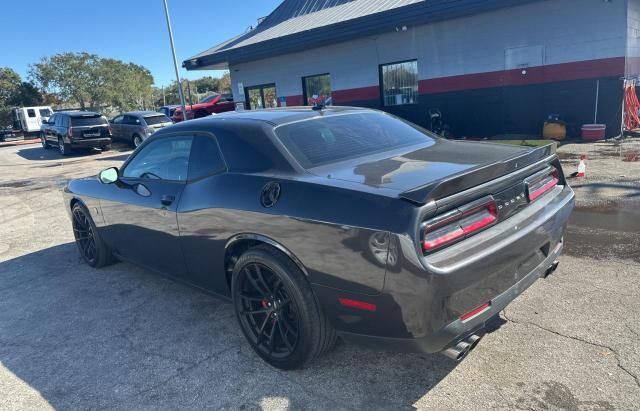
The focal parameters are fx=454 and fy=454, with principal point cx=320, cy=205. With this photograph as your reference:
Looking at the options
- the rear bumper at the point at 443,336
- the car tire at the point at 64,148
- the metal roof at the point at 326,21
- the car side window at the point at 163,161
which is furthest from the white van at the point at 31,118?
the rear bumper at the point at 443,336

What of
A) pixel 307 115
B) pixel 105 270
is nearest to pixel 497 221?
pixel 307 115

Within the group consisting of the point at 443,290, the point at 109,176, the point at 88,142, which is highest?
the point at 109,176

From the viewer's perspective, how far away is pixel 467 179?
7.70 feet

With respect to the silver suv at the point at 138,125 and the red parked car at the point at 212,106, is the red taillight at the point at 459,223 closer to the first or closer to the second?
the silver suv at the point at 138,125

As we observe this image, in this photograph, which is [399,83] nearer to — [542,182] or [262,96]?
[262,96]

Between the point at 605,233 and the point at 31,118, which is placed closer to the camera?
the point at 605,233

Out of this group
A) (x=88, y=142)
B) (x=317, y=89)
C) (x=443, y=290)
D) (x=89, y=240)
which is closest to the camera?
(x=443, y=290)

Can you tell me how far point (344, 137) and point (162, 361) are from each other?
2005mm

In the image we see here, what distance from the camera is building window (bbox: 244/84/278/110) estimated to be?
19.1 meters

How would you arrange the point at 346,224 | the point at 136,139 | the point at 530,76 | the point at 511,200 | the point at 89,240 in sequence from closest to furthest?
1. the point at 346,224
2. the point at 511,200
3. the point at 89,240
4. the point at 530,76
5. the point at 136,139

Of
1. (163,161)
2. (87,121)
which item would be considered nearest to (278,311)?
(163,161)

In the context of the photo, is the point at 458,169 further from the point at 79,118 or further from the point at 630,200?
the point at 79,118

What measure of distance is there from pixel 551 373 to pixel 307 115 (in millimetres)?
2342

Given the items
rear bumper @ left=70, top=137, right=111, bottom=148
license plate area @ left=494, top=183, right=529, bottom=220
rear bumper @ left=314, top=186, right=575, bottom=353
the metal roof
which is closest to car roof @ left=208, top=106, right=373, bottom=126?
rear bumper @ left=314, top=186, right=575, bottom=353
